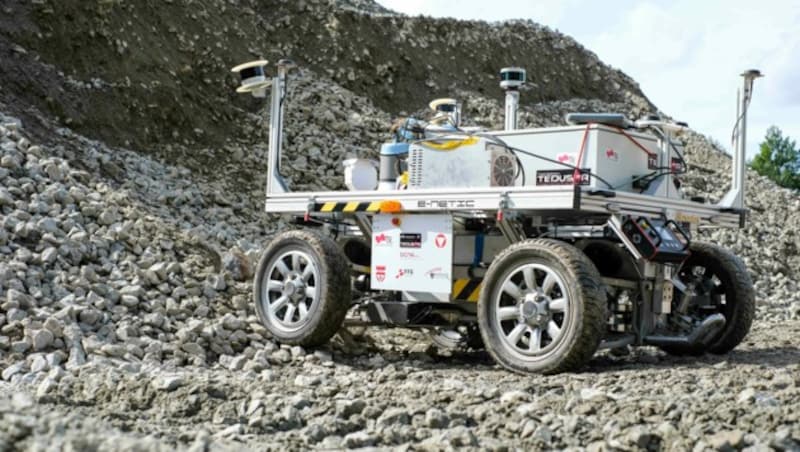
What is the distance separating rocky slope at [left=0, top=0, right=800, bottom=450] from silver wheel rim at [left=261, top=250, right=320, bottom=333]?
0.82ft

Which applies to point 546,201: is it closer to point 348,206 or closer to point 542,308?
point 542,308

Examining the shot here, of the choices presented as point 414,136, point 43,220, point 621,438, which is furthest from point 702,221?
point 43,220

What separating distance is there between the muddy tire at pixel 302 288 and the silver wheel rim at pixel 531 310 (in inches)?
61.2

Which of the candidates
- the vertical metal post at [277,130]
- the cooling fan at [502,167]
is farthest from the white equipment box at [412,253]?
the vertical metal post at [277,130]

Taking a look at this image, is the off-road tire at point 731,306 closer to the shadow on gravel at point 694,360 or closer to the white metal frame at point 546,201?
the shadow on gravel at point 694,360

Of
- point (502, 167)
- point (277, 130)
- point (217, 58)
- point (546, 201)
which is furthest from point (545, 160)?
point (217, 58)

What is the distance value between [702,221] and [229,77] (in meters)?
10.6

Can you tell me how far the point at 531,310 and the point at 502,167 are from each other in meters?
1.32

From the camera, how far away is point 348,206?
9094 mm

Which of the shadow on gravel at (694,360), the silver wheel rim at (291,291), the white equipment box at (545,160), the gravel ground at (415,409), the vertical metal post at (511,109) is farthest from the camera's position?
the vertical metal post at (511,109)

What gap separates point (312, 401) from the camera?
6.32 m

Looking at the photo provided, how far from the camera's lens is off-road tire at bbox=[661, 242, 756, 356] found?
28.6 ft

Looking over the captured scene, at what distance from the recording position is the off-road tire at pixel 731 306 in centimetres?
871

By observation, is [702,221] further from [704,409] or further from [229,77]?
[229,77]
